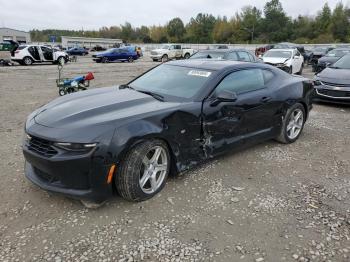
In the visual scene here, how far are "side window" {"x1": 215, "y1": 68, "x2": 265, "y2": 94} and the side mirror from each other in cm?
15

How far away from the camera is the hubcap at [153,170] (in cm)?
348

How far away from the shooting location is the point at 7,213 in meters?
3.26

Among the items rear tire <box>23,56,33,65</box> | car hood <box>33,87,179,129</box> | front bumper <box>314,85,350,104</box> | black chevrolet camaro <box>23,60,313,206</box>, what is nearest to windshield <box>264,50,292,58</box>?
front bumper <box>314,85,350,104</box>

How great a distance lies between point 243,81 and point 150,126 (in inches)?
76.3

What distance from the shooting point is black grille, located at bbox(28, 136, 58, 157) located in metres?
3.07

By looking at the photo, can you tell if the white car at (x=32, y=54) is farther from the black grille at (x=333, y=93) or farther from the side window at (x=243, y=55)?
the black grille at (x=333, y=93)

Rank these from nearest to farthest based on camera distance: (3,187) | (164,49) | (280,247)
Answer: (280,247) → (3,187) → (164,49)

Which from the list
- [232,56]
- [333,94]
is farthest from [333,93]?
[232,56]

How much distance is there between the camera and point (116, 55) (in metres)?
28.7

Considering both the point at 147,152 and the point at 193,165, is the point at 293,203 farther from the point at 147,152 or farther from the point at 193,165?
the point at 147,152

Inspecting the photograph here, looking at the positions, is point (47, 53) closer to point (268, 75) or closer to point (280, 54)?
point (280, 54)

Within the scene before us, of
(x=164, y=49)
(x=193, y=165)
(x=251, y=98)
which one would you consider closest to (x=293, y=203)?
(x=193, y=165)

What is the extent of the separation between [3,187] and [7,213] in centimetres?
63

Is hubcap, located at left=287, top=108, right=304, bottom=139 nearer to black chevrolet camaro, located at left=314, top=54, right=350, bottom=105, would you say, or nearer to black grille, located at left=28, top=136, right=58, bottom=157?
black chevrolet camaro, located at left=314, top=54, right=350, bottom=105
